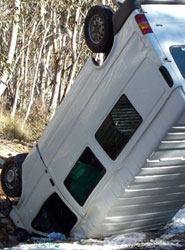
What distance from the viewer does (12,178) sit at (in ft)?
23.9

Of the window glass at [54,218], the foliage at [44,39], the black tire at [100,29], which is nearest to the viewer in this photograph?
the black tire at [100,29]

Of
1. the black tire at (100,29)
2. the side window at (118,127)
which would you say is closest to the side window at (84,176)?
the side window at (118,127)

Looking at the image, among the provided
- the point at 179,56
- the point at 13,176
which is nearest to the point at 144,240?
the point at 13,176

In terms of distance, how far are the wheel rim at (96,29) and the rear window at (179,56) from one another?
983mm

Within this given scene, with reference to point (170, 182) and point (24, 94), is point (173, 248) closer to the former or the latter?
point (170, 182)

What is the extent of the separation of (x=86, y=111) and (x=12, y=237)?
213cm

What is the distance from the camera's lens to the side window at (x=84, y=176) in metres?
5.89

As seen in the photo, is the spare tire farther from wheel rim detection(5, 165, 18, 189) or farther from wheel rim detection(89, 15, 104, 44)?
wheel rim detection(89, 15, 104, 44)

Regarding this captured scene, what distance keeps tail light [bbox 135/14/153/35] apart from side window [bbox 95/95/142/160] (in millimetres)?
728

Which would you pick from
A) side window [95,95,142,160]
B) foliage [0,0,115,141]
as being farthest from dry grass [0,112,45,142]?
side window [95,95,142,160]

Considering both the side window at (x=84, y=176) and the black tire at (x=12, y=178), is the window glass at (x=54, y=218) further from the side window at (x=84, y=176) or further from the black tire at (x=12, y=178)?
the black tire at (x=12, y=178)

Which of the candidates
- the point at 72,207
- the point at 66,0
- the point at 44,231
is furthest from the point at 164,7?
the point at 66,0

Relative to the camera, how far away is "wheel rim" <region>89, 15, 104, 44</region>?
5.96 meters

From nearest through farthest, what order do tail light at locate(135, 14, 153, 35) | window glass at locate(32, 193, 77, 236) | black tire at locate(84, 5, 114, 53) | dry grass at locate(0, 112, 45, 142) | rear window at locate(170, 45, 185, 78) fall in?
rear window at locate(170, 45, 185, 78), tail light at locate(135, 14, 153, 35), black tire at locate(84, 5, 114, 53), window glass at locate(32, 193, 77, 236), dry grass at locate(0, 112, 45, 142)
